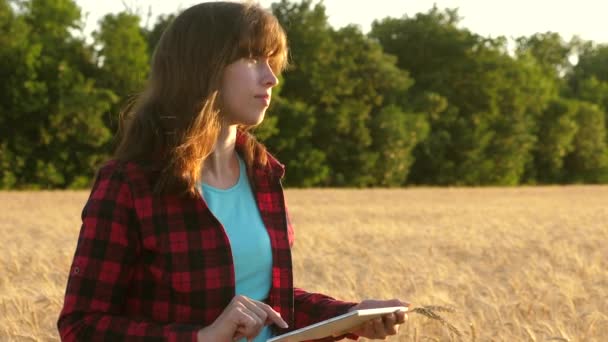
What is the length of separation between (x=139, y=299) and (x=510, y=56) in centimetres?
5413

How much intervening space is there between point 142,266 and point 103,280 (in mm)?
102

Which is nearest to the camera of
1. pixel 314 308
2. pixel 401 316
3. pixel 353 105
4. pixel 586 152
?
pixel 401 316

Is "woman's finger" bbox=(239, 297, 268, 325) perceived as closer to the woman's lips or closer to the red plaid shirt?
the red plaid shirt

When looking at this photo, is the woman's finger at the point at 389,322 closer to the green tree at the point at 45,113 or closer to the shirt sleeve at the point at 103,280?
the shirt sleeve at the point at 103,280

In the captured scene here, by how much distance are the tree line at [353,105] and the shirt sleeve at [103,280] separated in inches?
1099

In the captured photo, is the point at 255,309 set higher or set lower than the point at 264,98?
lower

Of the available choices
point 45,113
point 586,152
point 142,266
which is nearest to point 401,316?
point 142,266

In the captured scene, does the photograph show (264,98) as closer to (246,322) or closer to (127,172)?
(127,172)

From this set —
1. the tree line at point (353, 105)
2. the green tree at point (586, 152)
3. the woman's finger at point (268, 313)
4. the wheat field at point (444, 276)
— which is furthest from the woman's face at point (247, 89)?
the green tree at point (586, 152)

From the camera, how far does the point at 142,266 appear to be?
6.03 ft

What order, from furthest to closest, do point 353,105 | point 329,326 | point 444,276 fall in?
1. point 353,105
2. point 444,276
3. point 329,326

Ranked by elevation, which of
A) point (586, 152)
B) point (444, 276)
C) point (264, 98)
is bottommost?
point (586, 152)

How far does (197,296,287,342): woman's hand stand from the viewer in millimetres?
1657

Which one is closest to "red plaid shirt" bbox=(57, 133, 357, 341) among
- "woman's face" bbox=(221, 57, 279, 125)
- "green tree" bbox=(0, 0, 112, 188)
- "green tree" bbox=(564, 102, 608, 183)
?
"woman's face" bbox=(221, 57, 279, 125)
